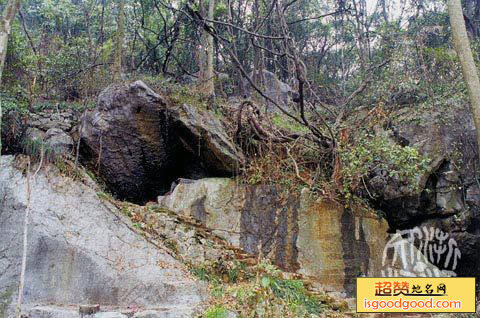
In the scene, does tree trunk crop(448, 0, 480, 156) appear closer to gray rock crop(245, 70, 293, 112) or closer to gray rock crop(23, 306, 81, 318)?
gray rock crop(23, 306, 81, 318)

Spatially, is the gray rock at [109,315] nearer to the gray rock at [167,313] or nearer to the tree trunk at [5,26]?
the gray rock at [167,313]

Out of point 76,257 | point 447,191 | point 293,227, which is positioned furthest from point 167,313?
point 447,191

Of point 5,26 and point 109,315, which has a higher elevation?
point 5,26

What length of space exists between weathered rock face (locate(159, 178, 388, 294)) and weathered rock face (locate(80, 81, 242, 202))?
2.35ft

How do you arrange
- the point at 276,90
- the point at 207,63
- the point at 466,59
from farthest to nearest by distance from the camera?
the point at 276,90 < the point at 207,63 < the point at 466,59

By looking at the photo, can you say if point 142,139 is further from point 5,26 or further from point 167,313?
point 167,313

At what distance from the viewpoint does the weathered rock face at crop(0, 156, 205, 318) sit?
5363 millimetres

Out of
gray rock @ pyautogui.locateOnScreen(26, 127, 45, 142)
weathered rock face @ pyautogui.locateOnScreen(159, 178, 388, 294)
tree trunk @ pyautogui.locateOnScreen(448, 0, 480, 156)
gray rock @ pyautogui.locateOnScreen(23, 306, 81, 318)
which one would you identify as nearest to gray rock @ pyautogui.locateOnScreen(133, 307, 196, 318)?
gray rock @ pyautogui.locateOnScreen(23, 306, 81, 318)

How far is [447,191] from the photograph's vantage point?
767cm

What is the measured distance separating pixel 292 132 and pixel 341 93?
4.88 meters

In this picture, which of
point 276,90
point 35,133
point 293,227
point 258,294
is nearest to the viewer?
point 258,294

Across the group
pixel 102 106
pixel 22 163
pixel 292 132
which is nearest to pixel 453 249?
pixel 292 132

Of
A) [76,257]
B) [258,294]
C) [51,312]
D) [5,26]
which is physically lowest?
[51,312]

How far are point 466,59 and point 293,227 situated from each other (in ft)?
12.2
